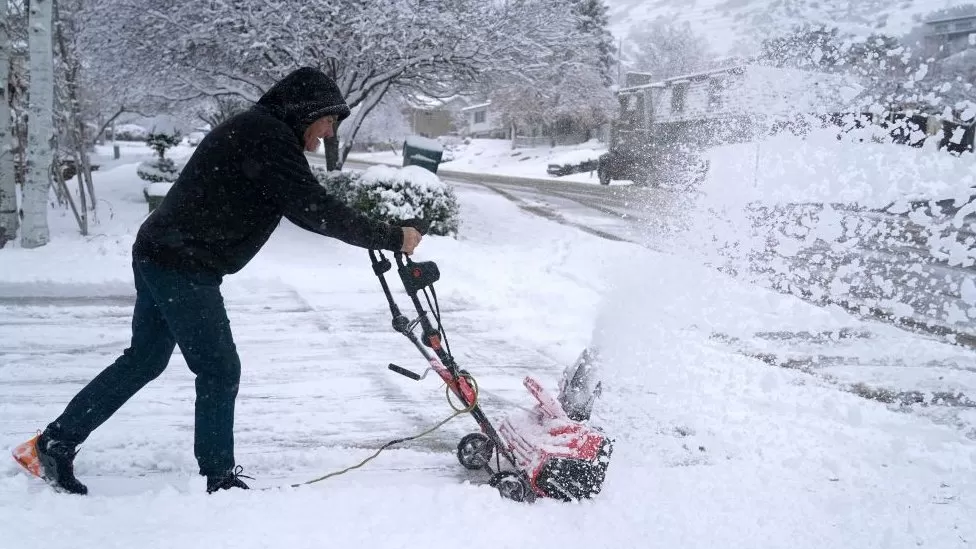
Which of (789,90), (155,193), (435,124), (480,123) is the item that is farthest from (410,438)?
(435,124)

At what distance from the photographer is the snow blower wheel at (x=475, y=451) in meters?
3.43

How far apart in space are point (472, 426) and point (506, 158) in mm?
48972

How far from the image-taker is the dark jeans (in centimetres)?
276

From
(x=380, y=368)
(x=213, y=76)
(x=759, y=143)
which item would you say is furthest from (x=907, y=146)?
(x=380, y=368)

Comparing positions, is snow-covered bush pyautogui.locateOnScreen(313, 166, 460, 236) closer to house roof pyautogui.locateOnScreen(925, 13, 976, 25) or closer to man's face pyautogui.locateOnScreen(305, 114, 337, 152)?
man's face pyautogui.locateOnScreen(305, 114, 337, 152)

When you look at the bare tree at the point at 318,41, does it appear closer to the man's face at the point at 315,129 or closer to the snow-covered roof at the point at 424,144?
the snow-covered roof at the point at 424,144

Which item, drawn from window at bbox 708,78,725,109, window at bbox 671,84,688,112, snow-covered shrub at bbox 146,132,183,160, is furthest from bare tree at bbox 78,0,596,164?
window at bbox 671,84,688,112

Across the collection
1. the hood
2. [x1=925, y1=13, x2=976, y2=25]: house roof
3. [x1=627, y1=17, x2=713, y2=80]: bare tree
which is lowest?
the hood

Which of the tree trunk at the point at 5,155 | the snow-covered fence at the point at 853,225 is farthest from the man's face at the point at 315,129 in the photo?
the tree trunk at the point at 5,155

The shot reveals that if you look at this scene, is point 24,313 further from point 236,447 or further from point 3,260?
point 236,447

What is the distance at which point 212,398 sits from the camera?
2867mm

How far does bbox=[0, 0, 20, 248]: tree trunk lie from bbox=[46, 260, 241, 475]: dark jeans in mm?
8317

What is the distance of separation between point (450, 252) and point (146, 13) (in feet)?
21.7

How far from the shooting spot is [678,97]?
1265 inches
